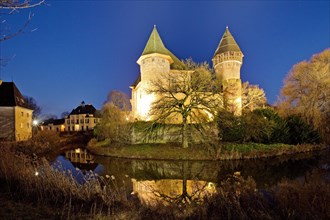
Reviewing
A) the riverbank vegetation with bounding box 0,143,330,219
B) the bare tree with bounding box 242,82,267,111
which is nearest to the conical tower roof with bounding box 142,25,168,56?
the bare tree with bounding box 242,82,267,111

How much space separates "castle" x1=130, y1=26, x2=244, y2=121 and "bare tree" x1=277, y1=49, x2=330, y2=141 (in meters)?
5.25

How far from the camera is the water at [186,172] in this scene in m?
9.82

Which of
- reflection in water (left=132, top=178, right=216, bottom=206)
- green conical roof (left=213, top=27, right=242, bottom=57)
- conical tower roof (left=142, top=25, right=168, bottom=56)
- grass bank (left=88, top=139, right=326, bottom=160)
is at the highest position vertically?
green conical roof (left=213, top=27, right=242, bottom=57)

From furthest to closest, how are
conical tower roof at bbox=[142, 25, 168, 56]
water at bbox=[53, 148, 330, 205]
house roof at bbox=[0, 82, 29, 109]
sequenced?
conical tower roof at bbox=[142, 25, 168, 56]
house roof at bbox=[0, 82, 29, 109]
water at bbox=[53, 148, 330, 205]

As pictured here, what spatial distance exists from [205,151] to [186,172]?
15.0 ft

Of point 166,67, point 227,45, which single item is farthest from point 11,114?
point 227,45

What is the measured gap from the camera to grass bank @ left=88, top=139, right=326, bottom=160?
17.2 meters

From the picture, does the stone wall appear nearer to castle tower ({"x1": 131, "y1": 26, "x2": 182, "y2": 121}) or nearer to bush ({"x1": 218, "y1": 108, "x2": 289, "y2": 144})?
castle tower ({"x1": 131, "y1": 26, "x2": 182, "y2": 121})

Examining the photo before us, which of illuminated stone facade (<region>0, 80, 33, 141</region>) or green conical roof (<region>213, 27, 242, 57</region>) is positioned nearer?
illuminated stone facade (<region>0, 80, 33, 141</region>)

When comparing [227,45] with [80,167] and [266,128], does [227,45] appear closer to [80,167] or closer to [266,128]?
[266,128]

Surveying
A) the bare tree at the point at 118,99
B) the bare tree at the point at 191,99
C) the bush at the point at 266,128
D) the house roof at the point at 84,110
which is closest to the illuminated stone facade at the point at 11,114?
the bare tree at the point at 118,99

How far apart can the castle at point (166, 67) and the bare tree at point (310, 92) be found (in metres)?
5.25

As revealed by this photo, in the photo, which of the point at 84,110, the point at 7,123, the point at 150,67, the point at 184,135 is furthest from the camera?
the point at 84,110

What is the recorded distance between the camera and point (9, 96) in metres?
25.5
